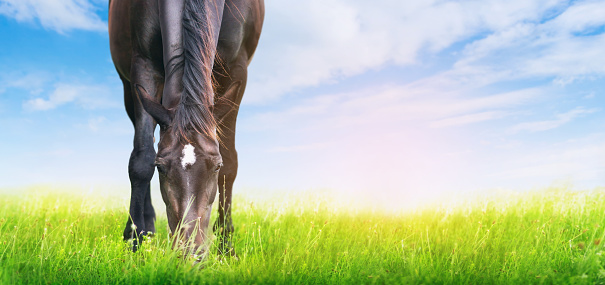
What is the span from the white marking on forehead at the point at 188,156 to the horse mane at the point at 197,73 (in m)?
0.09

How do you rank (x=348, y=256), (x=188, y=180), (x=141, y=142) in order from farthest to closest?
1. (x=141, y=142)
2. (x=348, y=256)
3. (x=188, y=180)

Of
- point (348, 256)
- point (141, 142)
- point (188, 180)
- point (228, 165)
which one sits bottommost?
point (348, 256)

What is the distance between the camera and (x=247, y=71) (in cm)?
571

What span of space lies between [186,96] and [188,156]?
1.88ft

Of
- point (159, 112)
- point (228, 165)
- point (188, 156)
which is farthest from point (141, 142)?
point (188, 156)

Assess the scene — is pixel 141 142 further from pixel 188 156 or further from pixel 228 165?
pixel 188 156

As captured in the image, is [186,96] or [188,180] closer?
[188,180]

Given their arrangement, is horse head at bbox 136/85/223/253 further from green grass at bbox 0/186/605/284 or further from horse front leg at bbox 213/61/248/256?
horse front leg at bbox 213/61/248/256

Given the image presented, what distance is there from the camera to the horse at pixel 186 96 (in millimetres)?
3318

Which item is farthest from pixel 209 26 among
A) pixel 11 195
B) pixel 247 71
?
pixel 11 195

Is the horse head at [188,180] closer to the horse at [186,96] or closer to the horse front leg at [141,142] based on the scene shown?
the horse at [186,96]

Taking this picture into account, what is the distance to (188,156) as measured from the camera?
129 inches

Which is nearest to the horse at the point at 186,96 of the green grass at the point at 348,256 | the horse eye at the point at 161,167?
the horse eye at the point at 161,167

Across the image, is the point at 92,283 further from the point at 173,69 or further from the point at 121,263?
the point at 173,69
